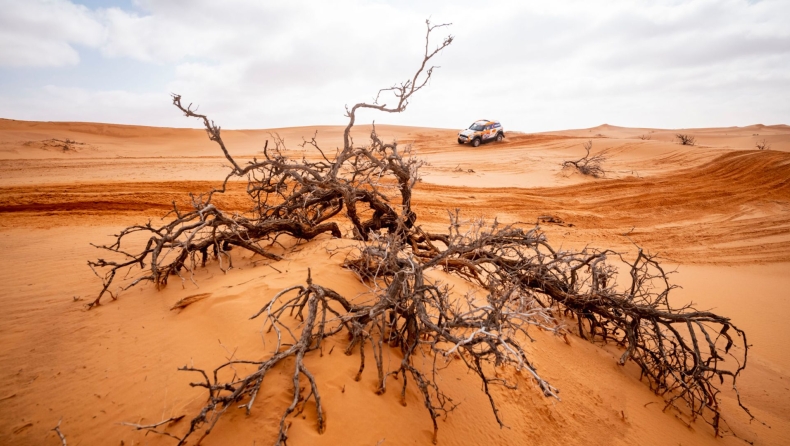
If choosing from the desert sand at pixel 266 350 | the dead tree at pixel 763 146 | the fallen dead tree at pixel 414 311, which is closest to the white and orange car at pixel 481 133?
the desert sand at pixel 266 350

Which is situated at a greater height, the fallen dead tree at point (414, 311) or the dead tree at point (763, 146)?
the dead tree at point (763, 146)

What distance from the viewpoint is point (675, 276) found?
5.54 metres

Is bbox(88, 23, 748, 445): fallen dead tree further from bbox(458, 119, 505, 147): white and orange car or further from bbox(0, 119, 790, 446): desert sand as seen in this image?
bbox(458, 119, 505, 147): white and orange car

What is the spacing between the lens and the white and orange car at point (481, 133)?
20203mm

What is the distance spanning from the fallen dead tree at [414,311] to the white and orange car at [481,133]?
1668 cm

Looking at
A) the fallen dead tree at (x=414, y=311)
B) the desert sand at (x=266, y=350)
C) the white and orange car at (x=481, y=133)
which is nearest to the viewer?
the fallen dead tree at (x=414, y=311)

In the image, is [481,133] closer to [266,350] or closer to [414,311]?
[414,311]

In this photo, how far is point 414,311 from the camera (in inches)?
93.6

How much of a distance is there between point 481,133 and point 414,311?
1954 centimetres

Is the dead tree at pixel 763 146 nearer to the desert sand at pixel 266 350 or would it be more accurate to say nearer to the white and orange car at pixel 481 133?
the white and orange car at pixel 481 133

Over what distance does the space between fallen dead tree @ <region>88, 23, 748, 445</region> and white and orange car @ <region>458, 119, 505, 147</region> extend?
657 inches

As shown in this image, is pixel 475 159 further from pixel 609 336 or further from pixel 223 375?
pixel 223 375

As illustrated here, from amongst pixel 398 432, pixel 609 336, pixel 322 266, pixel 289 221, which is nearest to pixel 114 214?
pixel 289 221

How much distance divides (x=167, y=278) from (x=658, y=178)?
14.5 metres
